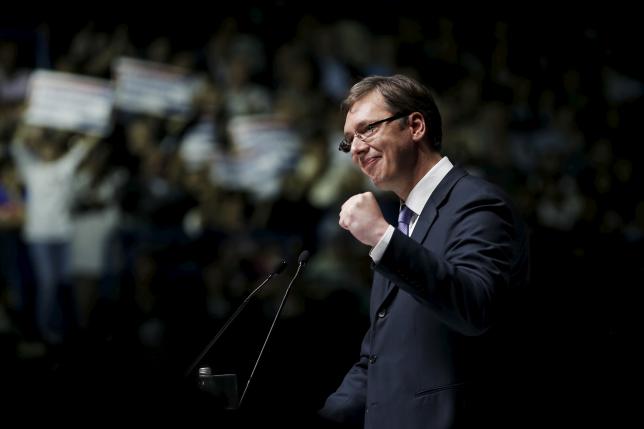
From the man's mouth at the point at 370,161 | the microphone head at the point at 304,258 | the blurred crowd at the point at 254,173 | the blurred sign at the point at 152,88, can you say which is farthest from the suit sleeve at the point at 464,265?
the blurred sign at the point at 152,88

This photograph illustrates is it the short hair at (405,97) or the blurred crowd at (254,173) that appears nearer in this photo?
the short hair at (405,97)

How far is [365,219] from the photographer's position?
1827 millimetres

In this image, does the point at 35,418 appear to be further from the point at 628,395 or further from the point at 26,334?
the point at 26,334

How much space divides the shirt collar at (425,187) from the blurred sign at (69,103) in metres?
3.97

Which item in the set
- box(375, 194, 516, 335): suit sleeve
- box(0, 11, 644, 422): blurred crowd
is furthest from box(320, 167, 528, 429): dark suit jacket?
box(0, 11, 644, 422): blurred crowd

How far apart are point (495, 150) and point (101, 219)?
8.81ft

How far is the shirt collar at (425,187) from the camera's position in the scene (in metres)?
2.15

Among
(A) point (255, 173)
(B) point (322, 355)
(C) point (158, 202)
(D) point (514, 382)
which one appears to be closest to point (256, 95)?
(A) point (255, 173)

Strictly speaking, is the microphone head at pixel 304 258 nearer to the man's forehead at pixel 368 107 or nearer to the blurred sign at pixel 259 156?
the man's forehead at pixel 368 107

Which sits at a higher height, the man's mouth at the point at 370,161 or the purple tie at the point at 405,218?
the man's mouth at the point at 370,161

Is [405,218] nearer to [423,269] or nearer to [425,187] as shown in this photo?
[425,187]

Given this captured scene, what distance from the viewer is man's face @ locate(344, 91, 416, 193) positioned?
2.17 metres

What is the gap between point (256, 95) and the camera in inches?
236

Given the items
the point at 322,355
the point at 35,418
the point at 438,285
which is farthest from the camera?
the point at 322,355
